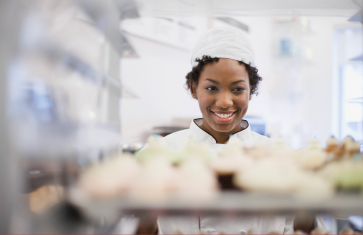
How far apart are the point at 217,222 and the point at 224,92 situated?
0.33 meters

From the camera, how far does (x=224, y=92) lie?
0.69m

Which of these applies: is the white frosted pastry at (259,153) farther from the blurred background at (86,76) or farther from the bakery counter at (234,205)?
the blurred background at (86,76)

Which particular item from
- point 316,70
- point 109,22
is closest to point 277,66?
point 316,70

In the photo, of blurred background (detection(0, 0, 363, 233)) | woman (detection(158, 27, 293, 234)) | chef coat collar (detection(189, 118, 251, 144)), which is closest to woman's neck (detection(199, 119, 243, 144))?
chef coat collar (detection(189, 118, 251, 144))

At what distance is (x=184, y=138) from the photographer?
948mm

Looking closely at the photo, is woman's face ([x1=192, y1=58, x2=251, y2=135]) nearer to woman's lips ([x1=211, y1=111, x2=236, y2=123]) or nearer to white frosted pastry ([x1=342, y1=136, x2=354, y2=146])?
woman's lips ([x1=211, y1=111, x2=236, y2=123])

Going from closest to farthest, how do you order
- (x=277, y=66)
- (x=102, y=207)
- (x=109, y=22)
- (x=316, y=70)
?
(x=102, y=207) → (x=109, y=22) → (x=316, y=70) → (x=277, y=66)

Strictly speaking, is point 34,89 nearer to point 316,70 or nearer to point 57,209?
point 57,209

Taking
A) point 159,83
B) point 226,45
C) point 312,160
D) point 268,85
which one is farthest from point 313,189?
point 268,85

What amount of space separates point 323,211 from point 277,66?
1.28m

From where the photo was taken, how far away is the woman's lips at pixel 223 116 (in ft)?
2.36

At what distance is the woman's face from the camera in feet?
2.24

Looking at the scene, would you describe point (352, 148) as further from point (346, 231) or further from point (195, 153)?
point (195, 153)

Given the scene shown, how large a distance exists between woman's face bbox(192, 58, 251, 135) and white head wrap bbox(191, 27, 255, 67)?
0.03 m
